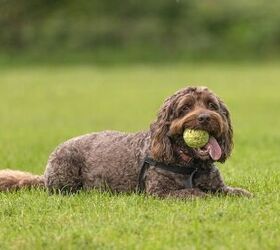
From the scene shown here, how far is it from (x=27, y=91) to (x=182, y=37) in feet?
55.5

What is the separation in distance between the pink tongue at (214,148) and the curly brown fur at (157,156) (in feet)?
0.12

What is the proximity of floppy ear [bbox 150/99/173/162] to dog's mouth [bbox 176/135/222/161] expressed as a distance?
0.44 feet

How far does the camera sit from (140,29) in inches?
1919

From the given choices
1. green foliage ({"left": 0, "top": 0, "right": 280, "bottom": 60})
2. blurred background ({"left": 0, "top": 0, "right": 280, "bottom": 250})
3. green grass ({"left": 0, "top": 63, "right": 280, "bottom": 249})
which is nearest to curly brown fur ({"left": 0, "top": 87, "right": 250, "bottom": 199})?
green grass ({"left": 0, "top": 63, "right": 280, "bottom": 249})

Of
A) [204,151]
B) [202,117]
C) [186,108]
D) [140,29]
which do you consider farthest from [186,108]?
[140,29]

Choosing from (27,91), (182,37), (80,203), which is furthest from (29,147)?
(182,37)

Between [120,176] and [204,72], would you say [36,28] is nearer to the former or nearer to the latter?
[204,72]

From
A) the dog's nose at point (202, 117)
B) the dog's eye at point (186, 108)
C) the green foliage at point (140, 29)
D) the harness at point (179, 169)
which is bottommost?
the harness at point (179, 169)

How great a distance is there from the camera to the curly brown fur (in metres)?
10.3

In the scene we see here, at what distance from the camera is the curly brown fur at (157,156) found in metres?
10.3

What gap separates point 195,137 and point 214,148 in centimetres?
33

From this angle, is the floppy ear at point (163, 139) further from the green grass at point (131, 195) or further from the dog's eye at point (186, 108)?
the green grass at point (131, 195)

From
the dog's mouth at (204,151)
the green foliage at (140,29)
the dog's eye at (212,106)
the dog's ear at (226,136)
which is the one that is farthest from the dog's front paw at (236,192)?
the green foliage at (140,29)

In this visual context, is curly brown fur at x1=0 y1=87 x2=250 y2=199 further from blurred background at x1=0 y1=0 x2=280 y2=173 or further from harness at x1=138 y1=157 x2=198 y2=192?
blurred background at x1=0 y1=0 x2=280 y2=173
